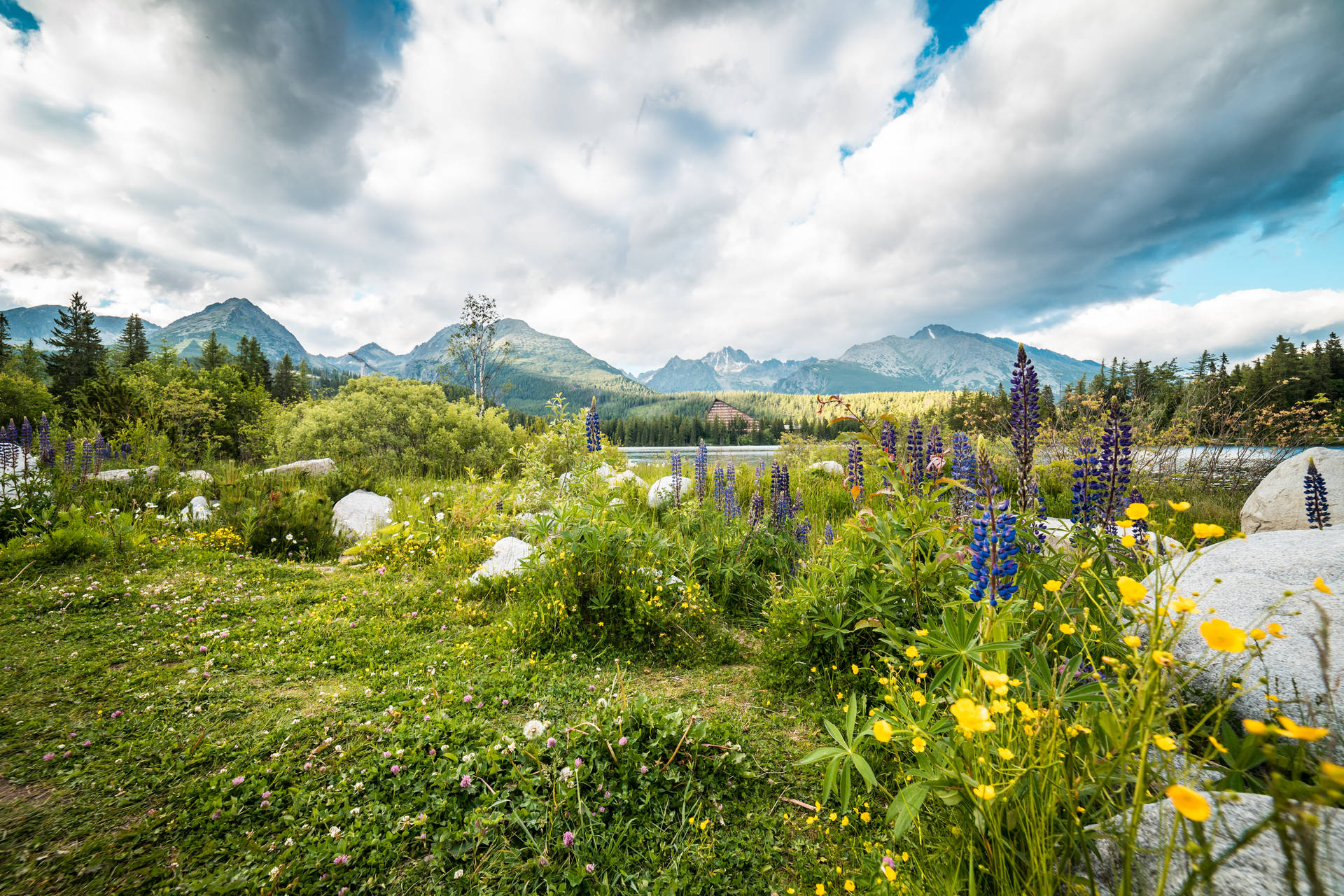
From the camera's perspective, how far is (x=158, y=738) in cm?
256

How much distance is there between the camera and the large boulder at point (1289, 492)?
6438 mm

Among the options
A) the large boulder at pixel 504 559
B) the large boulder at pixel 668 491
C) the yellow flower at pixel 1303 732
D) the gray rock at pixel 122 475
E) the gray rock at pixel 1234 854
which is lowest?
the large boulder at pixel 504 559

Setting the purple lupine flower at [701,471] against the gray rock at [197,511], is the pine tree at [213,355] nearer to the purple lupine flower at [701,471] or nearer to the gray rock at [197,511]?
the gray rock at [197,511]

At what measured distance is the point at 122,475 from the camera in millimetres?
8359

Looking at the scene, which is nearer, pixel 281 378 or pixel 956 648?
pixel 956 648

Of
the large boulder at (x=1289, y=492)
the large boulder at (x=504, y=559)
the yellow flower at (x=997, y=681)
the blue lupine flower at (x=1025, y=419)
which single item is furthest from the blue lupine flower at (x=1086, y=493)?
the large boulder at (x=1289, y=492)

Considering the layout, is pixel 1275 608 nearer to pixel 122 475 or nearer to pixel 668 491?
pixel 668 491

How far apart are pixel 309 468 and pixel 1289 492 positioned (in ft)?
59.8

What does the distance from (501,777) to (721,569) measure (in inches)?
129

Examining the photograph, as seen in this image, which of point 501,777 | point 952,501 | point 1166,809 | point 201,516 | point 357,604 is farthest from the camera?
point 201,516

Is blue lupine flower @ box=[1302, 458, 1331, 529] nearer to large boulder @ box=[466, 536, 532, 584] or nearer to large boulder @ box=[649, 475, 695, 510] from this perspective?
large boulder @ box=[649, 475, 695, 510]

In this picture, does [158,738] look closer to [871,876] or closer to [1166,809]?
[871,876]

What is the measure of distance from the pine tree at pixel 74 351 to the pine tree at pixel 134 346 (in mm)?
1706

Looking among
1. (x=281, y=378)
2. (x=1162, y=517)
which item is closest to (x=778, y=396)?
(x=281, y=378)
